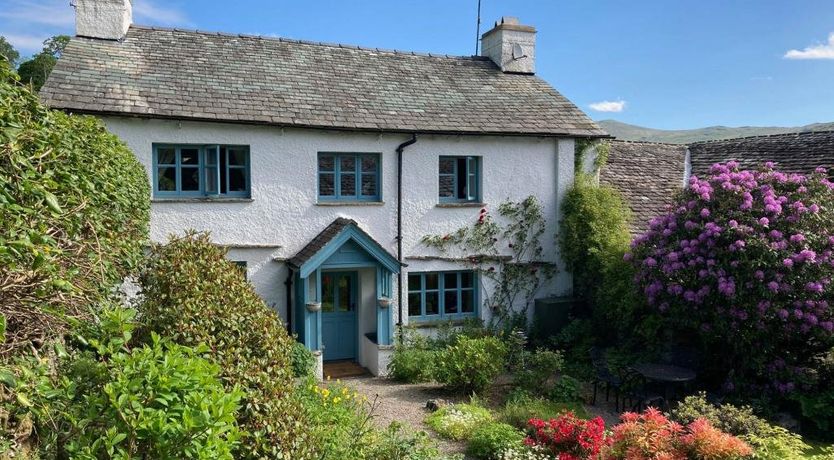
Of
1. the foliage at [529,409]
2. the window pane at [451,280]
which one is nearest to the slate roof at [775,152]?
the window pane at [451,280]

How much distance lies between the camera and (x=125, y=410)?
3666 mm

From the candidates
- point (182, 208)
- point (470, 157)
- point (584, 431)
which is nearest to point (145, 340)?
point (584, 431)

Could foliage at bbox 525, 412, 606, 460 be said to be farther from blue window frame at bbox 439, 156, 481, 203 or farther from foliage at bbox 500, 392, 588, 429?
blue window frame at bbox 439, 156, 481, 203

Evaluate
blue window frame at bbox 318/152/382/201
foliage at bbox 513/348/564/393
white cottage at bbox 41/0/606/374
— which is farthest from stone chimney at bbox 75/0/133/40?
foliage at bbox 513/348/564/393

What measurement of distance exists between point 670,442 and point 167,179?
10739 millimetres

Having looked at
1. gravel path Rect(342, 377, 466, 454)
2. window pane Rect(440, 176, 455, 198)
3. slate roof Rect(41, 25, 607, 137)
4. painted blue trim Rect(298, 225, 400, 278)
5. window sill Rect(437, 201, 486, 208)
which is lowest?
gravel path Rect(342, 377, 466, 454)

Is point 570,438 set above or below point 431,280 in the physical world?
below

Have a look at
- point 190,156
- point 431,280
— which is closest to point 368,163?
point 431,280

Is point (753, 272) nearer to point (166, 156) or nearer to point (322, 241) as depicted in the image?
point (322, 241)

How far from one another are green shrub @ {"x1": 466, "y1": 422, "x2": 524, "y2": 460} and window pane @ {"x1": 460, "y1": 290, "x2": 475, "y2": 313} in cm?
638

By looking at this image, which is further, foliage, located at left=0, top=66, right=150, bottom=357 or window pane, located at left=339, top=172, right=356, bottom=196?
window pane, located at left=339, top=172, right=356, bottom=196

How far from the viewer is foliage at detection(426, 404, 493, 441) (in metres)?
9.48

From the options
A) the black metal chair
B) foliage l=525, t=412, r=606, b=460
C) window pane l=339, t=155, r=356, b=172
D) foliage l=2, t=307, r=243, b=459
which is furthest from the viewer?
window pane l=339, t=155, r=356, b=172

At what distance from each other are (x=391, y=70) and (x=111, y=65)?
6.82 metres
